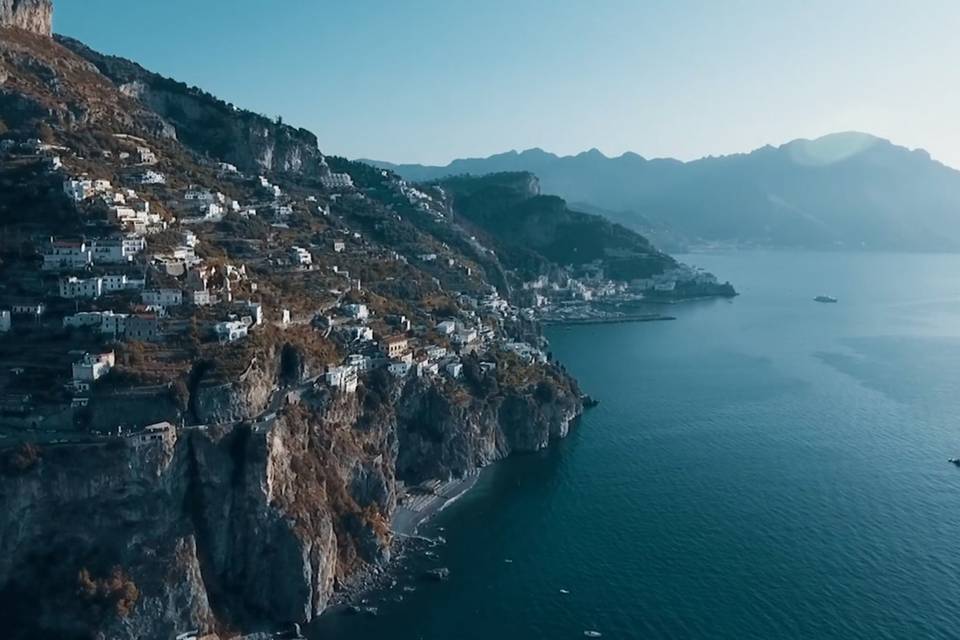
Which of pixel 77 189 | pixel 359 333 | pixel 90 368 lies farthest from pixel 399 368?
pixel 77 189

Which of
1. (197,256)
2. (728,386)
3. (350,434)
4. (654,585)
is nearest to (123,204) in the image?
(197,256)

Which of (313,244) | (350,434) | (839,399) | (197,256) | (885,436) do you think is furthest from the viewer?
(839,399)

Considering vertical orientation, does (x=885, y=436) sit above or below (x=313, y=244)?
below

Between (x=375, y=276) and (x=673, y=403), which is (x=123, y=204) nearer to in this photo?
(x=375, y=276)

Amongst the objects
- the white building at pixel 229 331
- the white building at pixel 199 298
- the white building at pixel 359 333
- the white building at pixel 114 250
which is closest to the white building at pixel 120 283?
the white building at pixel 114 250

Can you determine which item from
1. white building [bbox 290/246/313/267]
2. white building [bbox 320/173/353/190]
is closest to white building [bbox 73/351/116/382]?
white building [bbox 290/246/313/267]

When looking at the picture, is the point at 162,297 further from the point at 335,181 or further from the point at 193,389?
the point at 335,181
